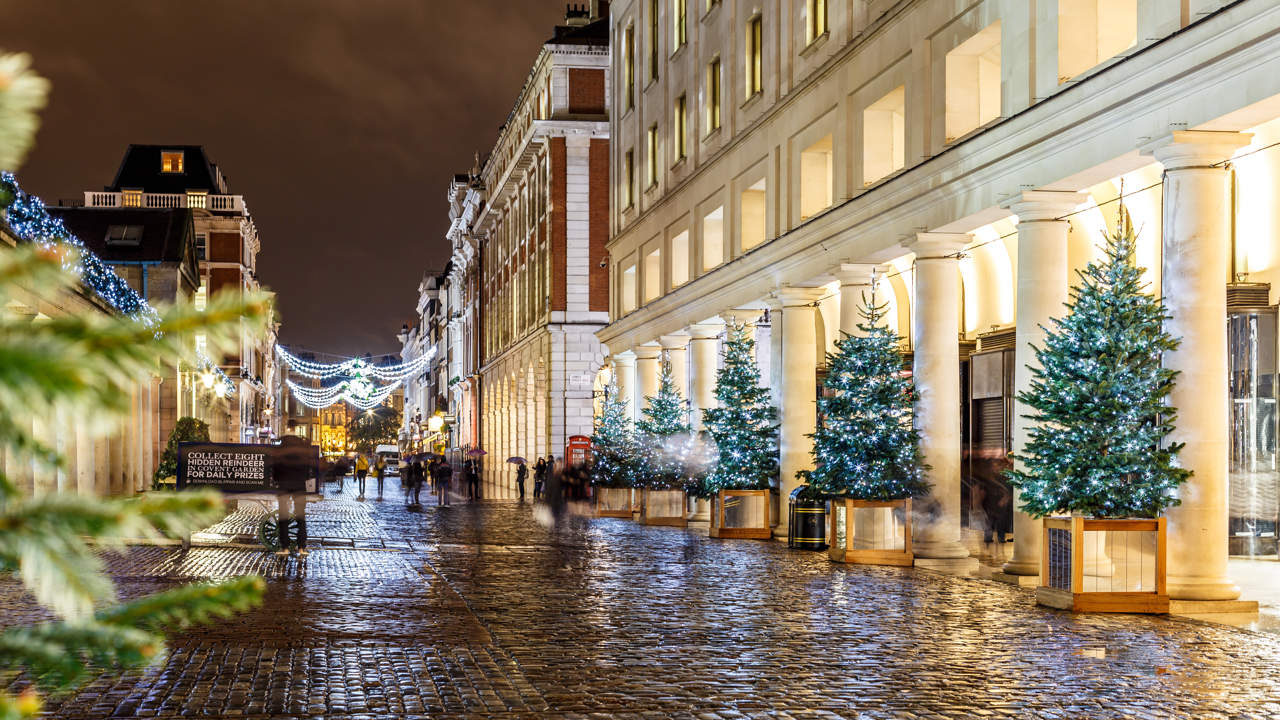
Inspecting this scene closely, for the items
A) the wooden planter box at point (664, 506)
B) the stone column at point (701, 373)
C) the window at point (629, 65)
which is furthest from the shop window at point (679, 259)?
the window at point (629, 65)

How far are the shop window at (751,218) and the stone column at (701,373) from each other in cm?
350

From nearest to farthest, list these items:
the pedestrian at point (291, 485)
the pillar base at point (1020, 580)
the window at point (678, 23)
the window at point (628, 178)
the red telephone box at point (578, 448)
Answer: the pillar base at point (1020, 580) → the pedestrian at point (291, 485) → the window at point (678, 23) → the window at point (628, 178) → the red telephone box at point (578, 448)

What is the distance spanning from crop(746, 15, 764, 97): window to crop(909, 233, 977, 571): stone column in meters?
10.2

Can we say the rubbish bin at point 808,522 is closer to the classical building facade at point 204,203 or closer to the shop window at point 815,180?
the shop window at point 815,180

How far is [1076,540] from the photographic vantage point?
14359 mm

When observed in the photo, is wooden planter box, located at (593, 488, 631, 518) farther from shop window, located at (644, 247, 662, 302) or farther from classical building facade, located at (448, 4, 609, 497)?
classical building facade, located at (448, 4, 609, 497)

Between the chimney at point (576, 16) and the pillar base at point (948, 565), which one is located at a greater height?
the chimney at point (576, 16)

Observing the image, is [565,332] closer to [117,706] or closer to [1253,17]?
[1253,17]

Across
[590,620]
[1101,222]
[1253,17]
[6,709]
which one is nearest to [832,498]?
[1101,222]

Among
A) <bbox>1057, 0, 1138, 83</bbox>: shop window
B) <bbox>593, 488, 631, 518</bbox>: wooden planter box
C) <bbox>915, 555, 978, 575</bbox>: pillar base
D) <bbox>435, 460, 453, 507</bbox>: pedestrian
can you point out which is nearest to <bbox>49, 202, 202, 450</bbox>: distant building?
<bbox>435, 460, 453, 507</bbox>: pedestrian

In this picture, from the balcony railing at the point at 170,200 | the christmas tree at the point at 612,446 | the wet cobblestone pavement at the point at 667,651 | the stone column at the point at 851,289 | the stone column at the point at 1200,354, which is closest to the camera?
the wet cobblestone pavement at the point at 667,651

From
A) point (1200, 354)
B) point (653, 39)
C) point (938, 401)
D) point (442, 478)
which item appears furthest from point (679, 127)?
point (1200, 354)

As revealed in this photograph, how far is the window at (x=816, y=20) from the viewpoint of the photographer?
83.9 ft

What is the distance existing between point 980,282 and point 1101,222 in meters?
5.25
